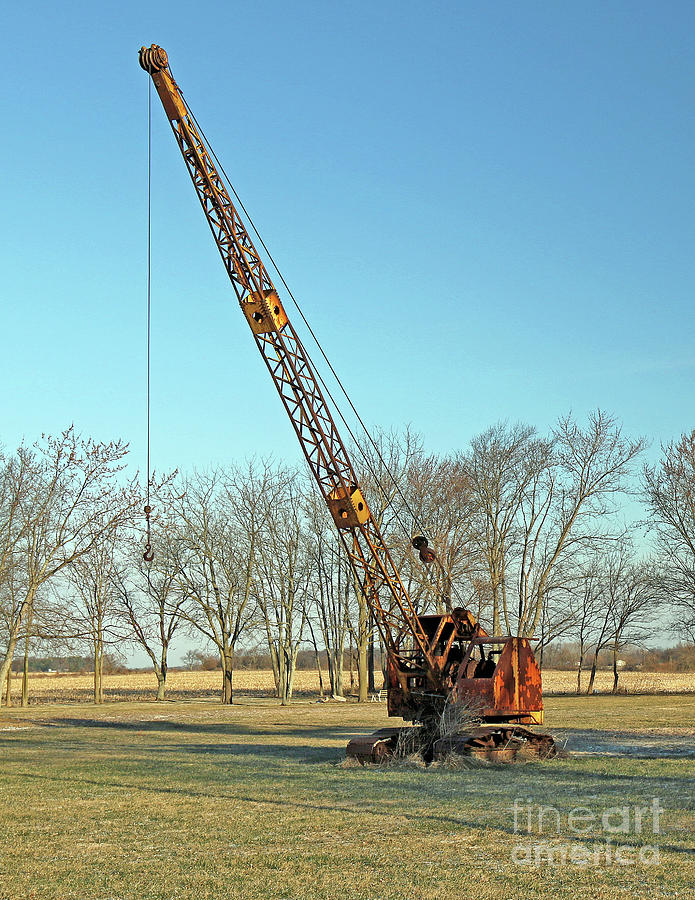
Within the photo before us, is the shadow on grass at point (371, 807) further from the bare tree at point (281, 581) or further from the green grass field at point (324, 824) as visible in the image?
the bare tree at point (281, 581)

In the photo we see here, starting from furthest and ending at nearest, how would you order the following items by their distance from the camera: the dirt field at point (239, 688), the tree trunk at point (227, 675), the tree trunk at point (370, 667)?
the dirt field at point (239, 688)
the tree trunk at point (370, 667)
the tree trunk at point (227, 675)

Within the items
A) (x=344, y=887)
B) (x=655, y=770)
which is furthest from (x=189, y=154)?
(x=344, y=887)

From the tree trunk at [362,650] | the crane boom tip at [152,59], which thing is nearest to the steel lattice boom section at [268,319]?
the crane boom tip at [152,59]

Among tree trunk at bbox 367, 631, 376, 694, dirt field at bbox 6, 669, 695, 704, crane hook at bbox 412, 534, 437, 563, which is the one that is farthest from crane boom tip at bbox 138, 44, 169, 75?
dirt field at bbox 6, 669, 695, 704

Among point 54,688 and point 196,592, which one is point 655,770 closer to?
point 196,592

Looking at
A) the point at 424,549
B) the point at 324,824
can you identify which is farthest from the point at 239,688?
the point at 324,824

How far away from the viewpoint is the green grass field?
8.52m

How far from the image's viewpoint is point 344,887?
8375 mm

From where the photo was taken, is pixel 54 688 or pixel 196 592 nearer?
pixel 196 592

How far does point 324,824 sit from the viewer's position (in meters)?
11.6

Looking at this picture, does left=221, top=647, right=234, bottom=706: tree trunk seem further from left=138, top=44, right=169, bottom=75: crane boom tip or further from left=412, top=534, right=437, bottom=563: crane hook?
left=138, top=44, right=169, bottom=75: crane boom tip

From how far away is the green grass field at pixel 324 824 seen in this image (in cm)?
852

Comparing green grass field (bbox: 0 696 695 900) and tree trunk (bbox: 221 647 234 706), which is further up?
green grass field (bbox: 0 696 695 900)

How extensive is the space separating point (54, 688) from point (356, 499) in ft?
188
